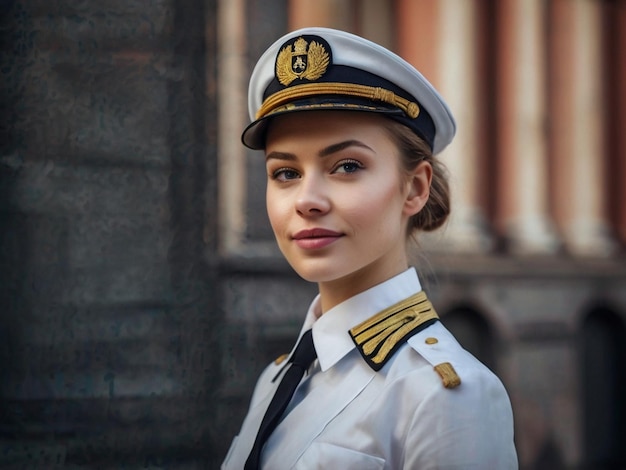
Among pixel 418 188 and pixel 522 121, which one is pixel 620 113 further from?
pixel 418 188

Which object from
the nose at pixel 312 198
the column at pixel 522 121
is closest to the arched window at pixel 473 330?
the column at pixel 522 121

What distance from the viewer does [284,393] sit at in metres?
1.82

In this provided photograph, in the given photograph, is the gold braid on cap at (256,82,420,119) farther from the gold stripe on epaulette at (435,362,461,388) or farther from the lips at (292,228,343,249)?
the gold stripe on epaulette at (435,362,461,388)

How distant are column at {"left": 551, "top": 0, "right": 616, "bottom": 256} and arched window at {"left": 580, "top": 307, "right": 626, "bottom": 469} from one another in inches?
50.7

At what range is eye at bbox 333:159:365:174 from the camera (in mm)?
1675

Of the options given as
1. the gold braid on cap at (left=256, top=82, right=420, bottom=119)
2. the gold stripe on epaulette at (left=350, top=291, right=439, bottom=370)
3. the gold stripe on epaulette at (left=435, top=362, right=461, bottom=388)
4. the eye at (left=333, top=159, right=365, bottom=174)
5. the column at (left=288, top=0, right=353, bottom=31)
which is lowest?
the gold stripe on epaulette at (left=435, top=362, right=461, bottom=388)

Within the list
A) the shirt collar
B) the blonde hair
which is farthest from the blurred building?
the shirt collar

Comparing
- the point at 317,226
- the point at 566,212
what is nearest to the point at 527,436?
the point at 566,212

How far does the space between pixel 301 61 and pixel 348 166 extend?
0.29m

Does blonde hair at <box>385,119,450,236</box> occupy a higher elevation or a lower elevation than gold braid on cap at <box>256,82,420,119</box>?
lower

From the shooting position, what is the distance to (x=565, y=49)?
10797 mm

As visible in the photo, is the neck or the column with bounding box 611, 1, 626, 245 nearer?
the neck

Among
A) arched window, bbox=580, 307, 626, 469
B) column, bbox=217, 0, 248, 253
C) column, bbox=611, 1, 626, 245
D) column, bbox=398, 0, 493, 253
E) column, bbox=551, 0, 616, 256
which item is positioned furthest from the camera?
column, bbox=611, 1, 626, 245

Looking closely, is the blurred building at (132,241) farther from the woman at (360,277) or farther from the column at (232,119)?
the woman at (360,277)
